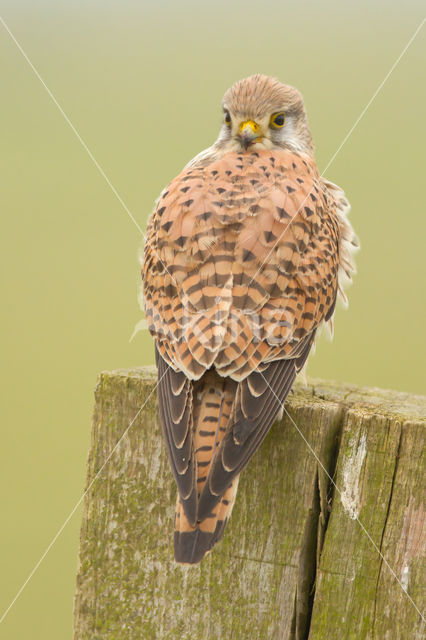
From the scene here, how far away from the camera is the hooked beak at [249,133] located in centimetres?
373

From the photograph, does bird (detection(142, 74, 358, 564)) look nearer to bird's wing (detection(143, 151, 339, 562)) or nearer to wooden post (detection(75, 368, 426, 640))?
bird's wing (detection(143, 151, 339, 562))

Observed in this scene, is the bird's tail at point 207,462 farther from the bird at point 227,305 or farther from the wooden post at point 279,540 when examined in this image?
the wooden post at point 279,540

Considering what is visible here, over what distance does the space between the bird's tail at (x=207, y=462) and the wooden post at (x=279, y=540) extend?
0.47 ft

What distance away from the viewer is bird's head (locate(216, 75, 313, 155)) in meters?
3.84

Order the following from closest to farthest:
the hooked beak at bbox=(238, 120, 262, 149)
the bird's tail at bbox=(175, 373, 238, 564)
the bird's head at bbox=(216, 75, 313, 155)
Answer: the bird's tail at bbox=(175, 373, 238, 564) < the hooked beak at bbox=(238, 120, 262, 149) < the bird's head at bbox=(216, 75, 313, 155)

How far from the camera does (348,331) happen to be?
8.17 m

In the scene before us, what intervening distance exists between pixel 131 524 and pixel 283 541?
549 millimetres

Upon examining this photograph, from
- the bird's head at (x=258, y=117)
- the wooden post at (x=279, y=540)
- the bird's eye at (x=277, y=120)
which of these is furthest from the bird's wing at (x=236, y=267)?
the bird's eye at (x=277, y=120)

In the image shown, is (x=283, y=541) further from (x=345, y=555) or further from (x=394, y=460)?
(x=394, y=460)

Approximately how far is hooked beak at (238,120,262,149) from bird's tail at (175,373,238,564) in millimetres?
1504

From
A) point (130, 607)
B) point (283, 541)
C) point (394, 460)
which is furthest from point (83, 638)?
point (394, 460)

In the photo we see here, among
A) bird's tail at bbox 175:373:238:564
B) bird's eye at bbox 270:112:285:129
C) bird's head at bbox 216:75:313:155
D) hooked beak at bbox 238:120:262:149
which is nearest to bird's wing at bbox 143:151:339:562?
bird's tail at bbox 175:373:238:564

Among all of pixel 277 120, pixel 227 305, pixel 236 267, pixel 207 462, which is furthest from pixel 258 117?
pixel 207 462

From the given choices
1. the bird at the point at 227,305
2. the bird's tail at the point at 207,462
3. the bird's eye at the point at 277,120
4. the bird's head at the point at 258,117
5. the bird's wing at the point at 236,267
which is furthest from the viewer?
the bird's eye at the point at 277,120
